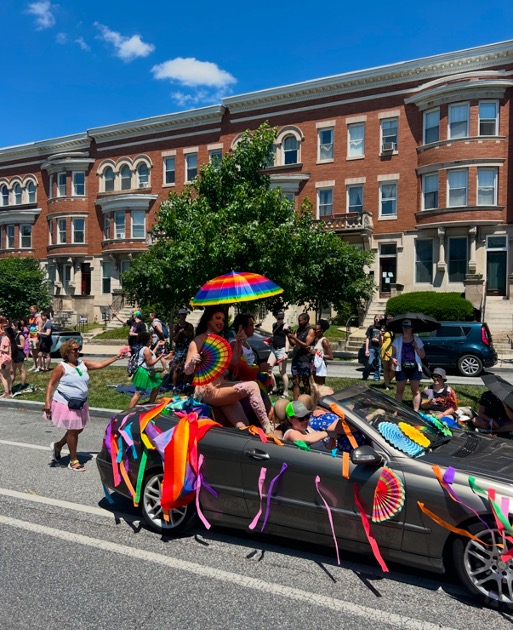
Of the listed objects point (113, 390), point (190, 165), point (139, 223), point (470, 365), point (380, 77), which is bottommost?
point (113, 390)

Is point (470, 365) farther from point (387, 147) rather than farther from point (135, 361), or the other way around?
point (387, 147)

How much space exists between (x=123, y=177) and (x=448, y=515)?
3675 centimetres

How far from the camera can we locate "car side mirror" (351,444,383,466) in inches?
156

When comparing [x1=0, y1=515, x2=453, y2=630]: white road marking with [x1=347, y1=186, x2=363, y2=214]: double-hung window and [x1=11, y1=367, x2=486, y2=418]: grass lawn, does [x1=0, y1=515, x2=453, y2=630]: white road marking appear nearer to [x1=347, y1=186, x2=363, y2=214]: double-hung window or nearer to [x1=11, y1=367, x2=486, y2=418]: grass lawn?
[x1=11, y1=367, x2=486, y2=418]: grass lawn

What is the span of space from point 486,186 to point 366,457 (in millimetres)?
25272

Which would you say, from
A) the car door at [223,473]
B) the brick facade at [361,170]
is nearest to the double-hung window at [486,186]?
the brick facade at [361,170]

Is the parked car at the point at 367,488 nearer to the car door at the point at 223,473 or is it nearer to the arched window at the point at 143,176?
the car door at the point at 223,473

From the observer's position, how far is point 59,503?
566 cm

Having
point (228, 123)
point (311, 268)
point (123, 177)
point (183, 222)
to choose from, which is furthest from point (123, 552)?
point (123, 177)

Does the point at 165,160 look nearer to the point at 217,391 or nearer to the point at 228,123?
the point at 228,123

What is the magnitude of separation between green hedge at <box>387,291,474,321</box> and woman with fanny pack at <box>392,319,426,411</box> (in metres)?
14.9

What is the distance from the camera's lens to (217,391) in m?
5.18

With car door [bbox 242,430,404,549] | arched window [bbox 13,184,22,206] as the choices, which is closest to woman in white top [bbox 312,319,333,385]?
car door [bbox 242,430,404,549]

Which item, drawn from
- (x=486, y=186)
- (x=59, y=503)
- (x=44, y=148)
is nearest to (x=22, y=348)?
(x=59, y=503)
